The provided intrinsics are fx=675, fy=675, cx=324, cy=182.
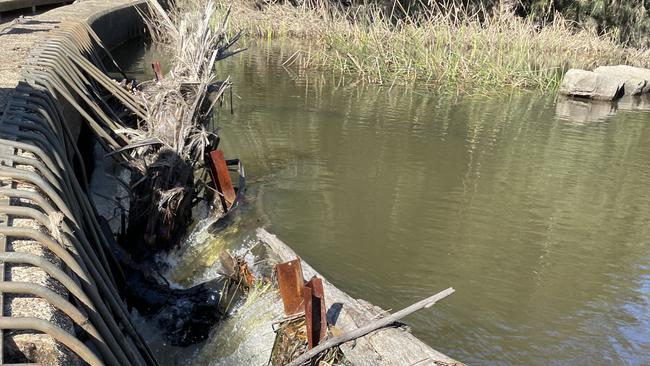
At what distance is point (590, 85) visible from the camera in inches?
659

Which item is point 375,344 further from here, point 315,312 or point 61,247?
point 61,247

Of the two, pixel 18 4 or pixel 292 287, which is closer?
pixel 292 287

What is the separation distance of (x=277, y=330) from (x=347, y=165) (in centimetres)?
546

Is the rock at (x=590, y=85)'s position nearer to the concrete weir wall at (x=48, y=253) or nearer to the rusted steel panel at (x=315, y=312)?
the concrete weir wall at (x=48, y=253)

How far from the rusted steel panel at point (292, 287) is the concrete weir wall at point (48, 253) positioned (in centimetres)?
126

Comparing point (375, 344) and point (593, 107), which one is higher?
point (375, 344)

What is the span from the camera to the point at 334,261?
7082 millimetres

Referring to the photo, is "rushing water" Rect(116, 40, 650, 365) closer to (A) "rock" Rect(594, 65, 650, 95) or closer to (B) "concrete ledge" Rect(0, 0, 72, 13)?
(A) "rock" Rect(594, 65, 650, 95)

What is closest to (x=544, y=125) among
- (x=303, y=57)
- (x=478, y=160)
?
(x=478, y=160)

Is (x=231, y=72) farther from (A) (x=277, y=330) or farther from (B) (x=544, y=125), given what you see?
(A) (x=277, y=330)

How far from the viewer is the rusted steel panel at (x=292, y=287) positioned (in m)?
4.75

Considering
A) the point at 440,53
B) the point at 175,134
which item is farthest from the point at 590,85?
the point at 175,134

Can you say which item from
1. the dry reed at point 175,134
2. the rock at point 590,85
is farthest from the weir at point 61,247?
the rock at point 590,85

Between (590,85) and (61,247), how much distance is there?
16.1 metres
